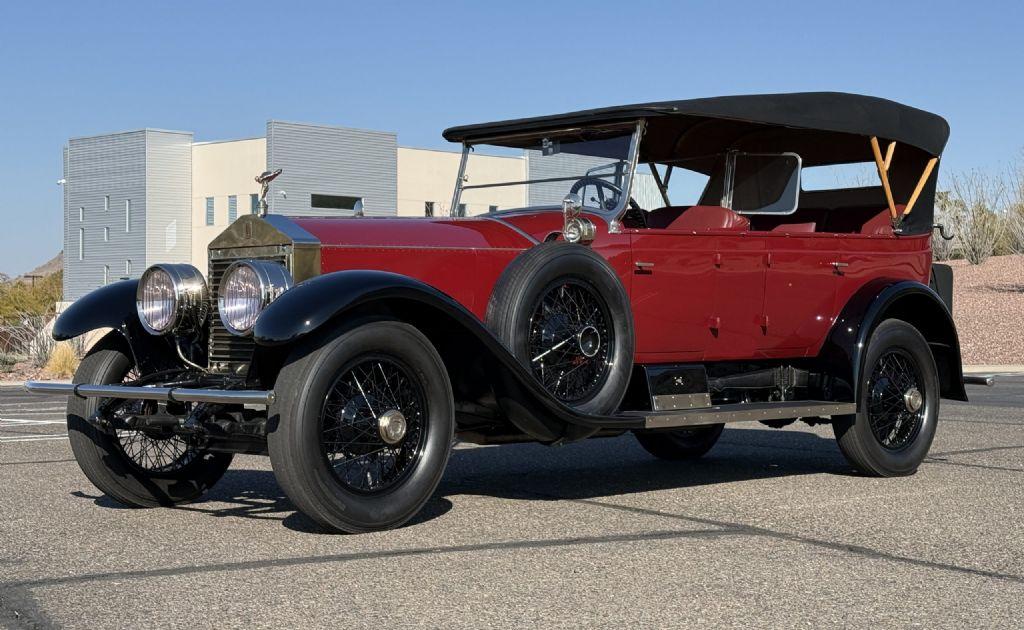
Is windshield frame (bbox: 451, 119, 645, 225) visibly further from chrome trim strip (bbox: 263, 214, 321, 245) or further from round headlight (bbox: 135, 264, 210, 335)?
round headlight (bbox: 135, 264, 210, 335)

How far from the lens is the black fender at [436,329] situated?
520cm

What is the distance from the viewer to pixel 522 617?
405 cm

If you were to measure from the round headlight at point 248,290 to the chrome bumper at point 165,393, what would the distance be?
0.39 m

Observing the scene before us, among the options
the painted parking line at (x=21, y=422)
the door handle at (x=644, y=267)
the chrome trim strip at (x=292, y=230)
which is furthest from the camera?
the painted parking line at (x=21, y=422)

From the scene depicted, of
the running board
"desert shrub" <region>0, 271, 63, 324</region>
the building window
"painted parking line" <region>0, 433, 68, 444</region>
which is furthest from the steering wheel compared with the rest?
the building window

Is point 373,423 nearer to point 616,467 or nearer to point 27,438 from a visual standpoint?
point 616,467

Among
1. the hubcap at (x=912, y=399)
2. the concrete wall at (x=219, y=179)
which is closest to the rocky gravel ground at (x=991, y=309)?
the hubcap at (x=912, y=399)

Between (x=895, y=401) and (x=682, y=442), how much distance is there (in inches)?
57.6

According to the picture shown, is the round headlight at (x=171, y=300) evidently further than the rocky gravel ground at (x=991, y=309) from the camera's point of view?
No

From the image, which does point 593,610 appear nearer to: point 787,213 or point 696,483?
point 696,483

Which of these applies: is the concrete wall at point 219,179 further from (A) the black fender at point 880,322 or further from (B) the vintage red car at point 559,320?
(A) the black fender at point 880,322

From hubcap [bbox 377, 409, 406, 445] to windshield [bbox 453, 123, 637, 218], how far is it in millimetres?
2083

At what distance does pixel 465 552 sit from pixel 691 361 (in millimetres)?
2586

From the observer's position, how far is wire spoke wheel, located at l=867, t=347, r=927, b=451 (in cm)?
788
